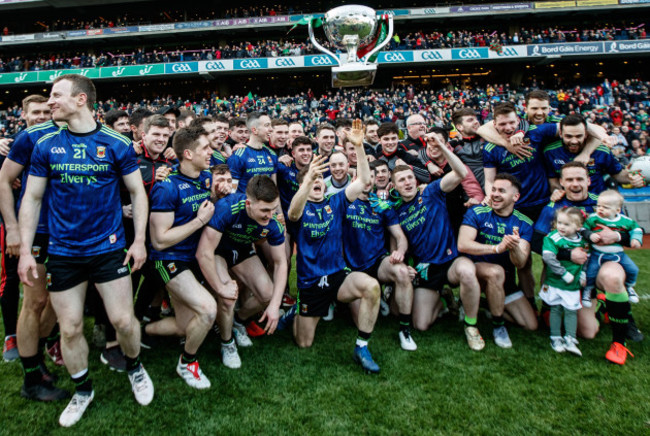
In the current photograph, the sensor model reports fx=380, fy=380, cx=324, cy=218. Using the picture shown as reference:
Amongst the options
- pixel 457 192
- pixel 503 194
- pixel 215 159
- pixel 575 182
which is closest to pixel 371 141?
pixel 457 192

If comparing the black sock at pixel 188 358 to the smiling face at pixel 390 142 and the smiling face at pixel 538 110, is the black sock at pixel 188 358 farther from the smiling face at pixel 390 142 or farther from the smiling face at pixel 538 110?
the smiling face at pixel 538 110

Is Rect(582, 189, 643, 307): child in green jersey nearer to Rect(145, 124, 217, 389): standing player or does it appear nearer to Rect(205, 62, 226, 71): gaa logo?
Rect(145, 124, 217, 389): standing player

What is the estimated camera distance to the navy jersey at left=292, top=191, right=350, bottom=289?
3.79 m

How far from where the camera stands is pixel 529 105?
443cm

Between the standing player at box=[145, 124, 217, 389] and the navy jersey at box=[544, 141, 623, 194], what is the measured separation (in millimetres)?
3677

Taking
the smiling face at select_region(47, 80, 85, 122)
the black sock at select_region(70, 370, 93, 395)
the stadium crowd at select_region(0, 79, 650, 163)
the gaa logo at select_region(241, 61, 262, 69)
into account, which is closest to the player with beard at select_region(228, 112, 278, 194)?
the smiling face at select_region(47, 80, 85, 122)

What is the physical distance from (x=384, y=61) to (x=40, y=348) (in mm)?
27503

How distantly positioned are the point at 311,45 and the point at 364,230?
27.4 m

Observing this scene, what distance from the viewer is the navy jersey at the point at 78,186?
8.47 ft

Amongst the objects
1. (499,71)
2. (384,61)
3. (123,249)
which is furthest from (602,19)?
(123,249)

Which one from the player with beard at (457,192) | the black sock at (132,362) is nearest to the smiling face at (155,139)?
the black sock at (132,362)

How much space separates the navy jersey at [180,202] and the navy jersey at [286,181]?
1649mm

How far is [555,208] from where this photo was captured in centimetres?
387

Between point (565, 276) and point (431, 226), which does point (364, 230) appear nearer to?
point (431, 226)
